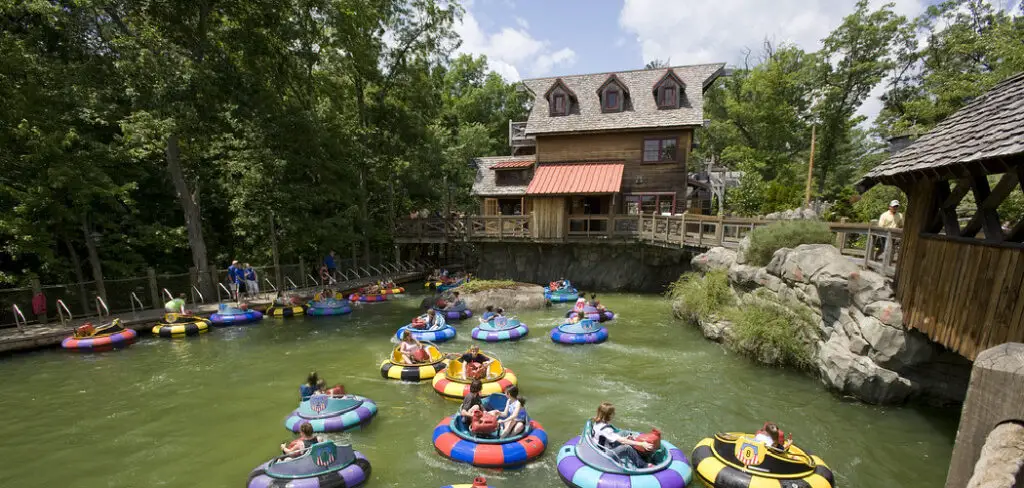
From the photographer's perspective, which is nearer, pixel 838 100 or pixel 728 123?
pixel 838 100

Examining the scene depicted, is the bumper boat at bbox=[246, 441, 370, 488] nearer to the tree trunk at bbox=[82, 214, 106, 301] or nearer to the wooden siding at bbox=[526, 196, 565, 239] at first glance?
the tree trunk at bbox=[82, 214, 106, 301]

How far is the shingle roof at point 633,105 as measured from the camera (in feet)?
85.7

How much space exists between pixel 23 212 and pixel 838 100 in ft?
137

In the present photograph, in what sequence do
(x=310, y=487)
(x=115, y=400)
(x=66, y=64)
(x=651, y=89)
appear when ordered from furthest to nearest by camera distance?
(x=651, y=89), (x=66, y=64), (x=115, y=400), (x=310, y=487)

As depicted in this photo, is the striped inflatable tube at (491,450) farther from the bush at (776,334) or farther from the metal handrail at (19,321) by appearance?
the metal handrail at (19,321)

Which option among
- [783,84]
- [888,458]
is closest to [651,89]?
[783,84]

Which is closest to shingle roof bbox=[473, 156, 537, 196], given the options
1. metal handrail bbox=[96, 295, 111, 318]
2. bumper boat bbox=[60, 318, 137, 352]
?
metal handrail bbox=[96, 295, 111, 318]

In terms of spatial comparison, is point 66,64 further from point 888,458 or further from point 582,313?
point 888,458

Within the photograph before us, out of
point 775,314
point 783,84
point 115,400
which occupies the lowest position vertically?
point 115,400

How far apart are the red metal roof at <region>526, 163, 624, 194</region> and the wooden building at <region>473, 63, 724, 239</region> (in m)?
0.05

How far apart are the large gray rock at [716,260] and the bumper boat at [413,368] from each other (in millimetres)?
10587

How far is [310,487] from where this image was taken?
7.36 meters

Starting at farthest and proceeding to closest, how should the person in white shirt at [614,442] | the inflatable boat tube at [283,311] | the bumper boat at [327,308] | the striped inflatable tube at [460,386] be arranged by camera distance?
1. the bumper boat at [327,308]
2. the inflatable boat tube at [283,311]
3. the striped inflatable tube at [460,386]
4. the person in white shirt at [614,442]

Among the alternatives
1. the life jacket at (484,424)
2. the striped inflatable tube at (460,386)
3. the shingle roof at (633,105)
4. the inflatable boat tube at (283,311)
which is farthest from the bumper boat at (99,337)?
the shingle roof at (633,105)
